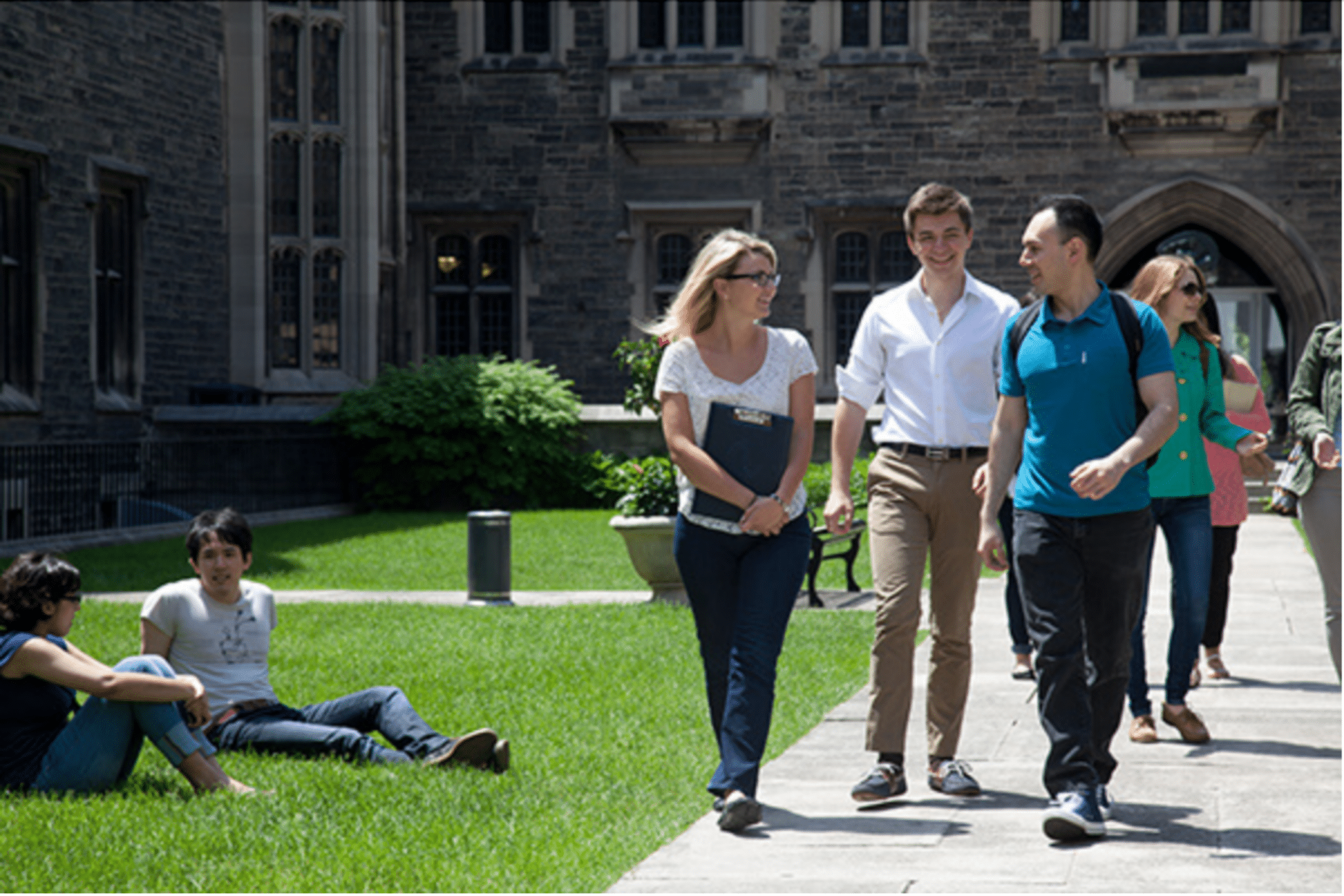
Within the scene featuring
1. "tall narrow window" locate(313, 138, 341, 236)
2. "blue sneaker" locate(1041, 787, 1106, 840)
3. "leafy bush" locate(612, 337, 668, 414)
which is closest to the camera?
"blue sneaker" locate(1041, 787, 1106, 840)

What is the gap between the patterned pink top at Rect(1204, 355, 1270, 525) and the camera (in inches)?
300

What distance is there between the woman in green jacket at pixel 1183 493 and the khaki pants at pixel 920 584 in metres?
1.28

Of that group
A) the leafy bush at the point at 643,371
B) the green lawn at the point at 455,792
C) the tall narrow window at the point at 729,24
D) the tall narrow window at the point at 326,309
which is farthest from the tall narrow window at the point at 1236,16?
the green lawn at the point at 455,792

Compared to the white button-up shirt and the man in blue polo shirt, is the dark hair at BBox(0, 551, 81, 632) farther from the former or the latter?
the man in blue polo shirt

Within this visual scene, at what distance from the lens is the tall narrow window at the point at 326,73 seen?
20.8 metres

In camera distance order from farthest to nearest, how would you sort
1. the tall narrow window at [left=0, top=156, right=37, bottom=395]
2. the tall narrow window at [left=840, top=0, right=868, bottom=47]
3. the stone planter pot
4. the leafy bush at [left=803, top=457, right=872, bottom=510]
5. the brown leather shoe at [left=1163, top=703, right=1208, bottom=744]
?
the tall narrow window at [left=840, top=0, right=868, bottom=47], the tall narrow window at [left=0, top=156, right=37, bottom=395], the leafy bush at [left=803, top=457, right=872, bottom=510], the stone planter pot, the brown leather shoe at [left=1163, top=703, right=1208, bottom=744]

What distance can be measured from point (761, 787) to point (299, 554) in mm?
9104

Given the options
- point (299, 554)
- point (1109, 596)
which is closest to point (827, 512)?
point (1109, 596)

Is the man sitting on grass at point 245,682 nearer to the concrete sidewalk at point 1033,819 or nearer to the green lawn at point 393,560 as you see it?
the concrete sidewalk at point 1033,819

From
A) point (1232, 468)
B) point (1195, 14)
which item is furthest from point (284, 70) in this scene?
point (1232, 468)

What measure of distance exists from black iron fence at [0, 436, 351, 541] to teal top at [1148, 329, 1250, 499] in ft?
34.8

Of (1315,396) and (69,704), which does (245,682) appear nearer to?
(69,704)

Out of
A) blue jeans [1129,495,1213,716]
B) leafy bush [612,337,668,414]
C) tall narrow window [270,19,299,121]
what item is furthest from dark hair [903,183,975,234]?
tall narrow window [270,19,299,121]

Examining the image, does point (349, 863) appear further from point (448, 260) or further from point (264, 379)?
point (448, 260)
